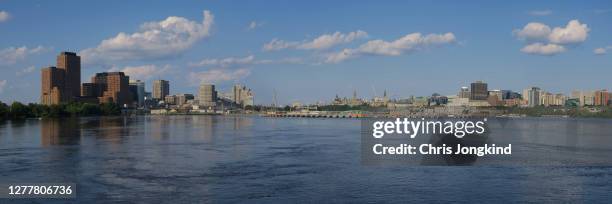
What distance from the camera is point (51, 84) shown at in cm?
18888

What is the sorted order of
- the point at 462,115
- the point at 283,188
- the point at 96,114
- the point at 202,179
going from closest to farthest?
1. the point at 283,188
2. the point at 202,179
3. the point at 96,114
4. the point at 462,115

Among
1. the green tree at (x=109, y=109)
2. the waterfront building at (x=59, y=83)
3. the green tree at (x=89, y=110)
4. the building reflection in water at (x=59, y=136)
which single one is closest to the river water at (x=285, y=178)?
the building reflection in water at (x=59, y=136)

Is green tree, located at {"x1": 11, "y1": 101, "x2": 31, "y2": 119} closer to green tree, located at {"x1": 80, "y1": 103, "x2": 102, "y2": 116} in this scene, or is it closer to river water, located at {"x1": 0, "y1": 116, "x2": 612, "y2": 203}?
green tree, located at {"x1": 80, "y1": 103, "x2": 102, "y2": 116}

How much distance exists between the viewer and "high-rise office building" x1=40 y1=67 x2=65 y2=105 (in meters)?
183

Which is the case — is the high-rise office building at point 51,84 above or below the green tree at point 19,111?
above

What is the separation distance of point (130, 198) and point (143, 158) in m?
12.7

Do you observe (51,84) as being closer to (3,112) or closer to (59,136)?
(3,112)

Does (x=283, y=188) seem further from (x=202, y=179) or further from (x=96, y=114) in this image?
(x=96, y=114)

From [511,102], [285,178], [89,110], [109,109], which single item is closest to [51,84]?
[109,109]

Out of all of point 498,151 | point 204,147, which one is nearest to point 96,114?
point 204,147

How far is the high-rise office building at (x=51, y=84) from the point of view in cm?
18288

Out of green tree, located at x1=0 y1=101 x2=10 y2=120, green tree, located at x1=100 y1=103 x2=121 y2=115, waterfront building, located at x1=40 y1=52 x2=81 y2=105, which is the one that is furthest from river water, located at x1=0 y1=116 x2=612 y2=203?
waterfront building, located at x1=40 y1=52 x2=81 y2=105

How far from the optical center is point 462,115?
15950cm

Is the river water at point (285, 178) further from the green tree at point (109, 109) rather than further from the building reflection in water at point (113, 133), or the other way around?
the green tree at point (109, 109)
